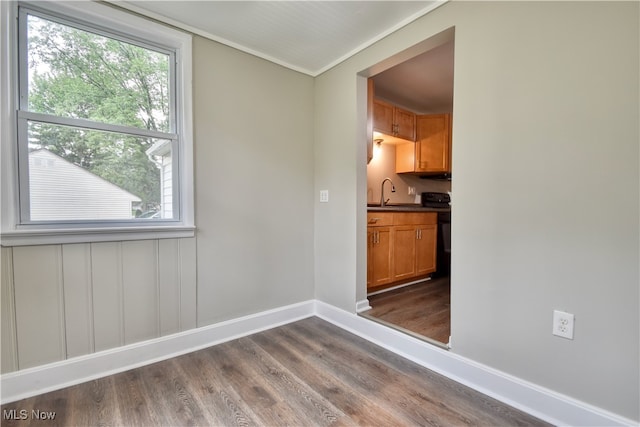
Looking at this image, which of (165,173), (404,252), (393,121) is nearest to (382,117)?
(393,121)

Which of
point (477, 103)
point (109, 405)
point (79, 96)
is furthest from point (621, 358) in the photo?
point (79, 96)

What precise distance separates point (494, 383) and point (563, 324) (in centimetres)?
50

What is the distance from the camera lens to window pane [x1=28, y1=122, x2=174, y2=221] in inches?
63.7

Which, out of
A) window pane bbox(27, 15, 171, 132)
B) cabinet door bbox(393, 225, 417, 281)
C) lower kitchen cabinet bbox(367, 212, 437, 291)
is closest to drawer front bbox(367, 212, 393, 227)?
lower kitchen cabinet bbox(367, 212, 437, 291)

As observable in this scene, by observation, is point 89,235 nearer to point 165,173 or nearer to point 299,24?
point 165,173

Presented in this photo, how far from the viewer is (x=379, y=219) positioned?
2.90 metres

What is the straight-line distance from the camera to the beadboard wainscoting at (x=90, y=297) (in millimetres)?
1547

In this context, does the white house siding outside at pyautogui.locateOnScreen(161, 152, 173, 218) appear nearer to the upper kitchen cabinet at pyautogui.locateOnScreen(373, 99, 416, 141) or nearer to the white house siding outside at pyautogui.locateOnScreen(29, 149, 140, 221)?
the white house siding outside at pyautogui.locateOnScreen(29, 149, 140, 221)

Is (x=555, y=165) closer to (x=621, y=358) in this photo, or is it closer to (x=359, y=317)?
(x=621, y=358)

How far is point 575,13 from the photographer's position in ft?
4.27

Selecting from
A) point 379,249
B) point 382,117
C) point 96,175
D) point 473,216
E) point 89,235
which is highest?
point 382,117

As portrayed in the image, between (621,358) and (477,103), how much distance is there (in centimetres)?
138

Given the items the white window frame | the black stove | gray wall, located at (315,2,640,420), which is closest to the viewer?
gray wall, located at (315,2,640,420)

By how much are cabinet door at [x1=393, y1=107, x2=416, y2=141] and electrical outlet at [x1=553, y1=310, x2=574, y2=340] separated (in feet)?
A: 8.48
